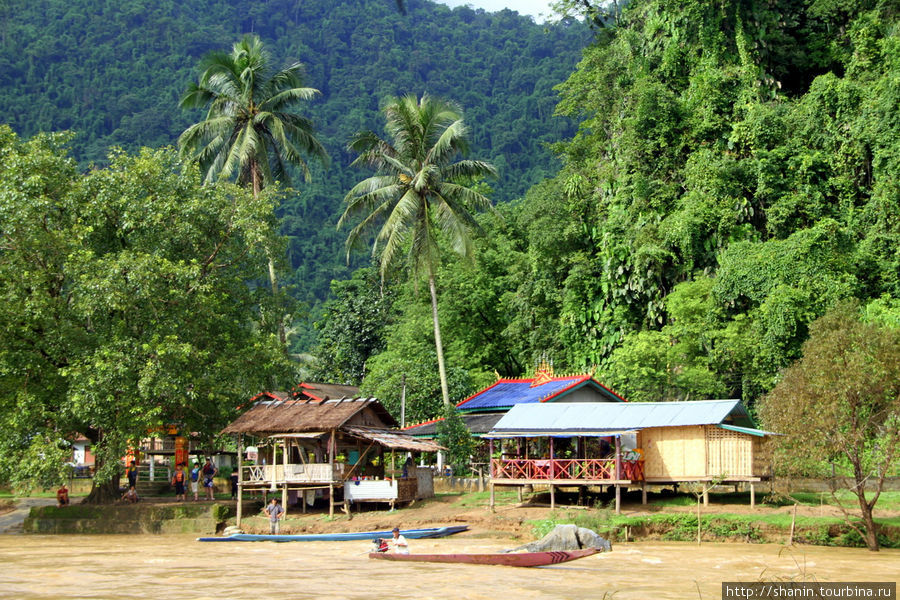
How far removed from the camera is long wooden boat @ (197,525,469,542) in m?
24.8

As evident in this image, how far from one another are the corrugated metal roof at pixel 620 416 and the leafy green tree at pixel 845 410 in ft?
13.5

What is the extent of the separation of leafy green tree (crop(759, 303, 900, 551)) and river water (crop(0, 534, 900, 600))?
77.3 inches

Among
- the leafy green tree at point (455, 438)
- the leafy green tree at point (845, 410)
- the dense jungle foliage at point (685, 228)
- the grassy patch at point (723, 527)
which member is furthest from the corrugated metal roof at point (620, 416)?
the dense jungle foliage at point (685, 228)

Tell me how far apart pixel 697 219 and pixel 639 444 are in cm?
1253

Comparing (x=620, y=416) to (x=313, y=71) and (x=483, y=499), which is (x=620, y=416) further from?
(x=313, y=71)

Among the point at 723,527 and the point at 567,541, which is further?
the point at 723,527

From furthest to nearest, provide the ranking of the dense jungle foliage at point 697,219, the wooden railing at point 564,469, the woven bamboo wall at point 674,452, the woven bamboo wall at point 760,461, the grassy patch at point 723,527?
the dense jungle foliage at point 697,219
the wooden railing at point 564,469
the woven bamboo wall at point 674,452
the woven bamboo wall at point 760,461
the grassy patch at point 723,527

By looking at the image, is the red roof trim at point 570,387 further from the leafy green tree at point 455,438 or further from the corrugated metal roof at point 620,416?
the leafy green tree at point 455,438

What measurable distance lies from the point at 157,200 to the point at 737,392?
2330 cm

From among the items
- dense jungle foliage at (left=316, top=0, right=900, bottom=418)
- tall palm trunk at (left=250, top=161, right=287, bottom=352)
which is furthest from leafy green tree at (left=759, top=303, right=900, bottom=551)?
tall palm trunk at (left=250, top=161, right=287, bottom=352)

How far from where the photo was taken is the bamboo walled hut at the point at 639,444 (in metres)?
26.7

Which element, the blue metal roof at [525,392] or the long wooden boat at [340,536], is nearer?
the long wooden boat at [340,536]

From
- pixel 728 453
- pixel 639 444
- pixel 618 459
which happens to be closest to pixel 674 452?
pixel 639 444

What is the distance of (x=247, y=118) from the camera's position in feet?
131
